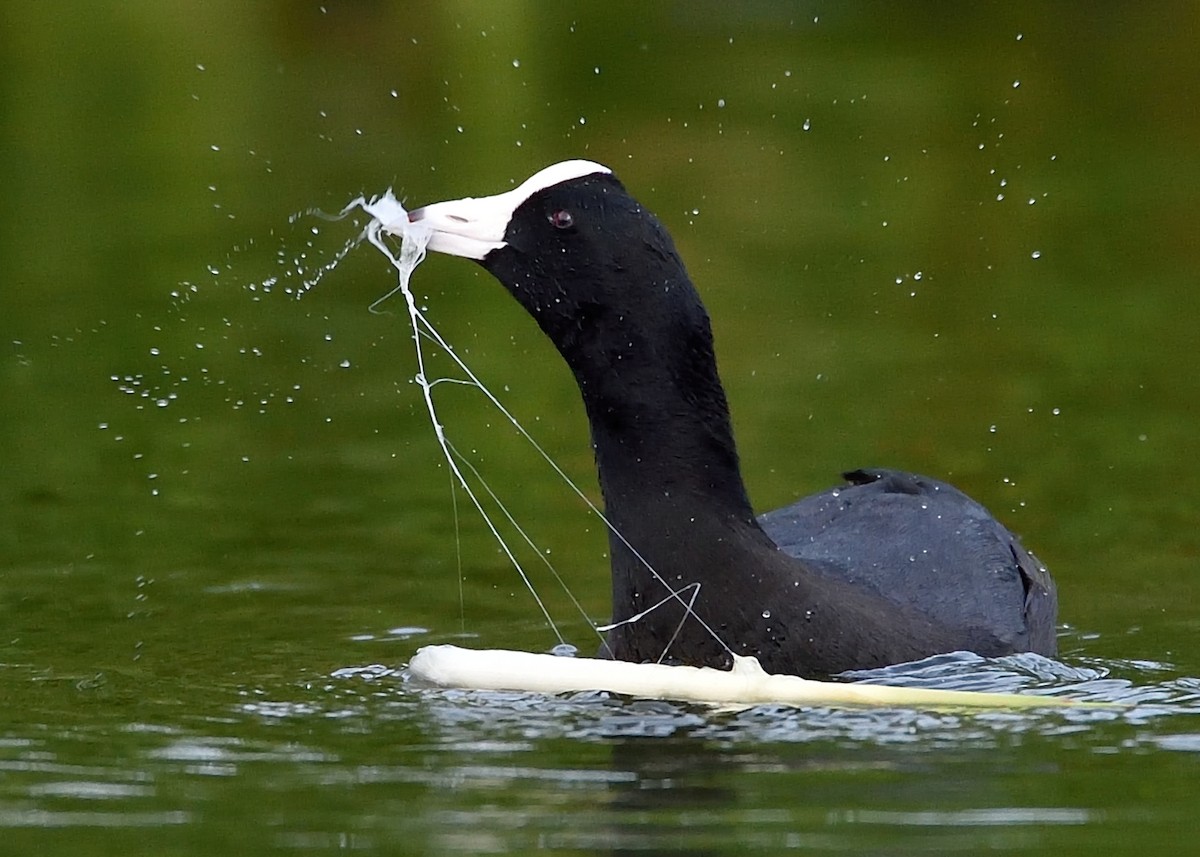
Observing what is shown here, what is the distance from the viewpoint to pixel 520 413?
10594 millimetres

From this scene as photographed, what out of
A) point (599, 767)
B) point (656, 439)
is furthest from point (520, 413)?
point (599, 767)

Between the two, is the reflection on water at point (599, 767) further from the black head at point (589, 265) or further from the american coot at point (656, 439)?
the black head at point (589, 265)

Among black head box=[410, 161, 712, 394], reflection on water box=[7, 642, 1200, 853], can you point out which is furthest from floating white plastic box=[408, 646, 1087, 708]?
black head box=[410, 161, 712, 394]

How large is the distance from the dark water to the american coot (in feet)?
0.81

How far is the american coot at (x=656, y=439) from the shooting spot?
19.9ft

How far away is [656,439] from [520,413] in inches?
177

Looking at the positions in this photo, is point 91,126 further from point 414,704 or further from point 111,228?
point 414,704

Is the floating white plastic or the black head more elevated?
the black head

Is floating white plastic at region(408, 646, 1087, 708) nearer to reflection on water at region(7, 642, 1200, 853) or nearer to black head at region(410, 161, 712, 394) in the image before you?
reflection on water at region(7, 642, 1200, 853)

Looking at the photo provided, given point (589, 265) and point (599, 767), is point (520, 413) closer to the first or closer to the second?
point (589, 265)

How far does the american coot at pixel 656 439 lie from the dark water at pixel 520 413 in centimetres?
25

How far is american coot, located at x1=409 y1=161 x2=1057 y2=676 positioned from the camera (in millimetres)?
6059

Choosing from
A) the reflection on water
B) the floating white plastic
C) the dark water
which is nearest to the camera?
the reflection on water

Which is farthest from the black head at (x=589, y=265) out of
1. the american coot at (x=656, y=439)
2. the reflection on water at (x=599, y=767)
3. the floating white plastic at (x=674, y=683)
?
the reflection on water at (x=599, y=767)
